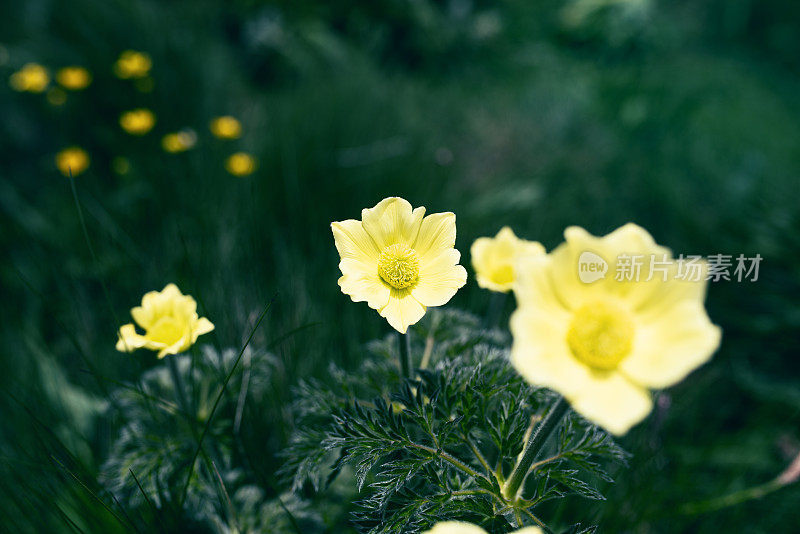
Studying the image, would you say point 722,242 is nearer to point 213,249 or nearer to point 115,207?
point 213,249

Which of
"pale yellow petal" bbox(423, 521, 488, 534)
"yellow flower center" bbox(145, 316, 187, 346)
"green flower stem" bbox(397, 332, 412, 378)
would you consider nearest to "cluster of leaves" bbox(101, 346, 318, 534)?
"yellow flower center" bbox(145, 316, 187, 346)

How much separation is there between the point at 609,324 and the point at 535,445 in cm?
25

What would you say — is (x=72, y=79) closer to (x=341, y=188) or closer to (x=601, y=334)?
(x=341, y=188)

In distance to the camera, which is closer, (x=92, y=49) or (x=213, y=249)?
(x=213, y=249)

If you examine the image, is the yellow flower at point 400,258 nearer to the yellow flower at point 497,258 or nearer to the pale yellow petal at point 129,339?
the yellow flower at point 497,258

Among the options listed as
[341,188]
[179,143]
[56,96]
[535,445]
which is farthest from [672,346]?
[56,96]

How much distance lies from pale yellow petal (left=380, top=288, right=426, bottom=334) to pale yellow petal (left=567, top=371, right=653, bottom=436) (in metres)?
0.31

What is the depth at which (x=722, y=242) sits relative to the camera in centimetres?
237

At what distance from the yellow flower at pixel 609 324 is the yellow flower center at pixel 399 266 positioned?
0.29 metres

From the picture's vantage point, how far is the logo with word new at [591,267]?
788 mm

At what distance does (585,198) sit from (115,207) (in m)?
2.40

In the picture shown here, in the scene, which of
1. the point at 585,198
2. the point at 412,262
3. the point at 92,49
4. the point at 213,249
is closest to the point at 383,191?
the point at 213,249

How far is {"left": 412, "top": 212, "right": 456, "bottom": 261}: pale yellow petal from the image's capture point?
38.4 inches

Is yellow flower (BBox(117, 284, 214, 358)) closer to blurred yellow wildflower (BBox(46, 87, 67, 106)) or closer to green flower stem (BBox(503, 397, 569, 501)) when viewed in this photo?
green flower stem (BBox(503, 397, 569, 501))
